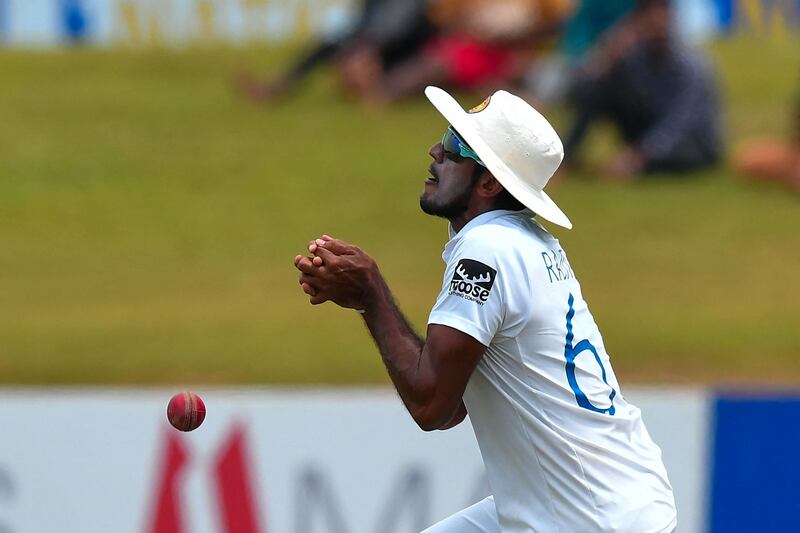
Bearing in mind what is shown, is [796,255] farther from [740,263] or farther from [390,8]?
[390,8]

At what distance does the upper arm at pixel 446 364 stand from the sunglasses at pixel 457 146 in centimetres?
48

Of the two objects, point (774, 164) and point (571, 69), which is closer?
Result: point (774, 164)

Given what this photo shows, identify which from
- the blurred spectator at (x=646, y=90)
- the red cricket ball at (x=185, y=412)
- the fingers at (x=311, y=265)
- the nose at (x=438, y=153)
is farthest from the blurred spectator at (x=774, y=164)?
the fingers at (x=311, y=265)

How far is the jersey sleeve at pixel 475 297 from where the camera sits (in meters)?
3.76

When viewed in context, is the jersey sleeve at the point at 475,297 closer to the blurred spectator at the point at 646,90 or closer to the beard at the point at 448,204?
the beard at the point at 448,204

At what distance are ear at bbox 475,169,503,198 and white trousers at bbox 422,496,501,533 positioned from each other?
3.05 feet

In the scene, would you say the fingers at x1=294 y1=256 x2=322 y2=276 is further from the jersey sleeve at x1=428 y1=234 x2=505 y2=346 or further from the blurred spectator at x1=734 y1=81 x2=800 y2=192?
the blurred spectator at x1=734 y1=81 x2=800 y2=192

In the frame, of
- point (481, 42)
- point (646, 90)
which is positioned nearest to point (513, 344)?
point (646, 90)

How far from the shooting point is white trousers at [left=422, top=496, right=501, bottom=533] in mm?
4367

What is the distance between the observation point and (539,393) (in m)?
3.85

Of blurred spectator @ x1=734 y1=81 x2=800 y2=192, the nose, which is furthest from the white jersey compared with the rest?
blurred spectator @ x1=734 y1=81 x2=800 y2=192

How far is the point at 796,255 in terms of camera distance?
37.8ft

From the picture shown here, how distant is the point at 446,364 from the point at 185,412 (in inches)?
31.4

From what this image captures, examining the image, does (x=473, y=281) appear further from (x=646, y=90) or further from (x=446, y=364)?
(x=646, y=90)
